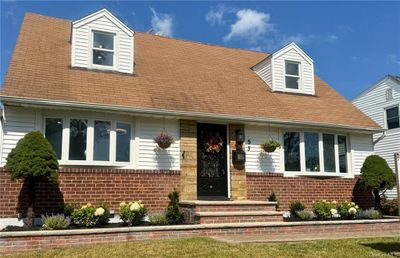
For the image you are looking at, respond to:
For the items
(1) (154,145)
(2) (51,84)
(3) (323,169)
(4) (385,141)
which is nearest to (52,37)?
(2) (51,84)

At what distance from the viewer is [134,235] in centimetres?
880

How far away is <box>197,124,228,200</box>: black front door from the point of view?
12117mm

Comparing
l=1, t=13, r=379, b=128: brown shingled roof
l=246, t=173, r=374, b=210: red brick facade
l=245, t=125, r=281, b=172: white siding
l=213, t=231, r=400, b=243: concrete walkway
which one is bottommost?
l=213, t=231, r=400, b=243: concrete walkway

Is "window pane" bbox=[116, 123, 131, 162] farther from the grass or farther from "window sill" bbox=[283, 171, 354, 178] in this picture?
"window sill" bbox=[283, 171, 354, 178]

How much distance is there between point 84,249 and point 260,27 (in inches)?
367

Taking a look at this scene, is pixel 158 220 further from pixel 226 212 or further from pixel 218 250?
pixel 218 250

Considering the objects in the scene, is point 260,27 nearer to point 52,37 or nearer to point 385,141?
point 52,37

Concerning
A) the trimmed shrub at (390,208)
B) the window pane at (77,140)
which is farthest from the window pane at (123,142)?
the trimmed shrub at (390,208)

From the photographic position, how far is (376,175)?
42.7 ft

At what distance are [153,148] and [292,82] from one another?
6.53 meters

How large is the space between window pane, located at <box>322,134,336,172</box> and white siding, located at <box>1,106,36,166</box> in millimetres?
8869

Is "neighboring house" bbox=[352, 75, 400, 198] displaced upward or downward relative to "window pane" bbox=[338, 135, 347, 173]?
upward

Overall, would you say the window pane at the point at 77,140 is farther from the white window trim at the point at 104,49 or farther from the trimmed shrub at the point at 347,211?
the trimmed shrub at the point at 347,211

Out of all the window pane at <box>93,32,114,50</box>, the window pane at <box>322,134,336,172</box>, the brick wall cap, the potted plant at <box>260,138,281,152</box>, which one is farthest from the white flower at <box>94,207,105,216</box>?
the window pane at <box>322,134,336,172</box>
